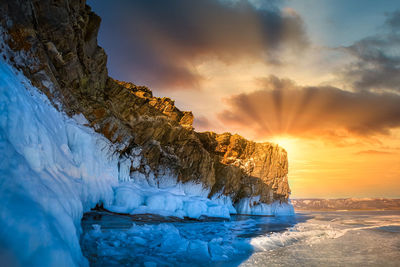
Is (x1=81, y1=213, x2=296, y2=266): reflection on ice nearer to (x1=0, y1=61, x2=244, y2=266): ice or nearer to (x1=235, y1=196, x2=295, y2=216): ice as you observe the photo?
(x1=0, y1=61, x2=244, y2=266): ice

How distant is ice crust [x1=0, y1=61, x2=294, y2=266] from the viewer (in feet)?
9.83

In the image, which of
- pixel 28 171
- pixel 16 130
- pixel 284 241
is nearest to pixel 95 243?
pixel 28 171

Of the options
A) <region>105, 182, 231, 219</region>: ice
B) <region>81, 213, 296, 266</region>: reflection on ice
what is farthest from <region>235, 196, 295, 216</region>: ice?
<region>81, 213, 296, 266</region>: reflection on ice

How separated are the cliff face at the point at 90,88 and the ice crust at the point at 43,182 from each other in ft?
3.35

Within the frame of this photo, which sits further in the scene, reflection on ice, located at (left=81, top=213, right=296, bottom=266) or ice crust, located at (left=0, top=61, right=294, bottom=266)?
reflection on ice, located at (left=81, top=213, right=296, bottom=266)

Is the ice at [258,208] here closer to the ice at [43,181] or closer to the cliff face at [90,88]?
the cliff face at [90,88]

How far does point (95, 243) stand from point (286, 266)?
5405 mm

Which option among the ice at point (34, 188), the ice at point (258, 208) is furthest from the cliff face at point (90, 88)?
the ice at point (258, 208)

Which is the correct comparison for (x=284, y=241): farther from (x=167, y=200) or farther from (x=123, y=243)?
(x=167, y=200)

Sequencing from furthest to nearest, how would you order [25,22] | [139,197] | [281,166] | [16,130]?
1. [281,166]
2. [139,197]
3. [25,22]
4. [16,130]

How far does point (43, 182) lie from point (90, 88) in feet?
35.5

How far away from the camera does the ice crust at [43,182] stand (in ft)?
9.83

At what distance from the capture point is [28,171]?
4.12 metres

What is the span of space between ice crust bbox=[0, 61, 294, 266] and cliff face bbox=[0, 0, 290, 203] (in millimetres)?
1020
